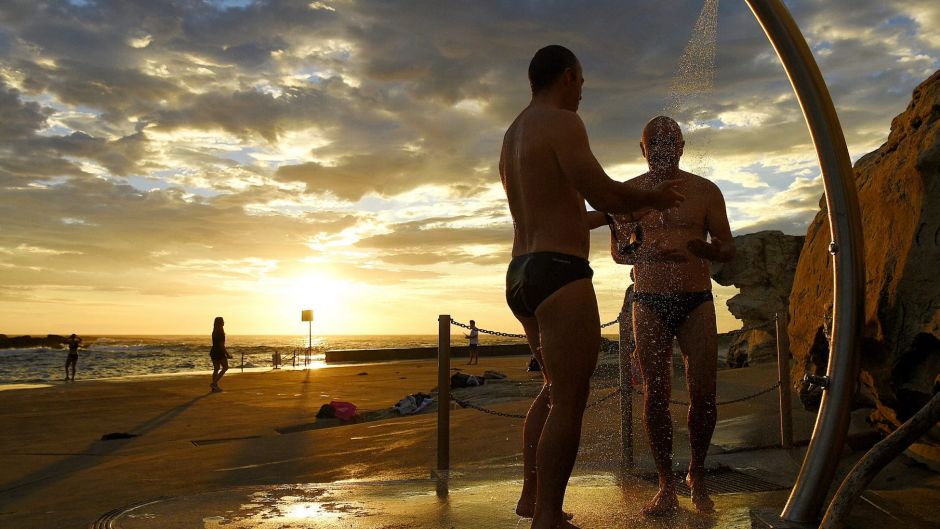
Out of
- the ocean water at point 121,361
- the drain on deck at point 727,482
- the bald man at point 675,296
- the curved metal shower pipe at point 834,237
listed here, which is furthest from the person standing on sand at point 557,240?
the ocean water at point 121,361

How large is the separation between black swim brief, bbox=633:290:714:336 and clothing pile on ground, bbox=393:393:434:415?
7760 mm

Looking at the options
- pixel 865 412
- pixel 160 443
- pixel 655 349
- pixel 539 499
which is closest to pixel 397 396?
pixel 160 443

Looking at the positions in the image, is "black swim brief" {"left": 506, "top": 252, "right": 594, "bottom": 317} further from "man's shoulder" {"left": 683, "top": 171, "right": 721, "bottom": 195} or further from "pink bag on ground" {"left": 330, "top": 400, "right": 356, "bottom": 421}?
"pink bag on ground" {"left": 330, "top": 400, "right": 356, "bottom": 421}

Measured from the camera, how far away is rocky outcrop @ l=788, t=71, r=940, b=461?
3986mm

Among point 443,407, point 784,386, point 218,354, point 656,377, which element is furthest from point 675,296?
point 218,354

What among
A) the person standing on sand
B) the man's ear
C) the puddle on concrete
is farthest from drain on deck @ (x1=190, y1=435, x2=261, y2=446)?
the man's ear

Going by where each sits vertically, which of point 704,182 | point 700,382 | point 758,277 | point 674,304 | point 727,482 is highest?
point 758,277

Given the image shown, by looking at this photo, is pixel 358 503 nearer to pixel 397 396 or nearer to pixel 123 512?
pixel 123 512

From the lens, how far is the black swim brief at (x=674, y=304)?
3.80m

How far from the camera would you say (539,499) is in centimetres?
269

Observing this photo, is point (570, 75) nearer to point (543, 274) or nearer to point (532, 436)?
point (543, 274)

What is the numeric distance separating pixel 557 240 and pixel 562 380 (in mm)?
600

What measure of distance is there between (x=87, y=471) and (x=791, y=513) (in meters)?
6.32

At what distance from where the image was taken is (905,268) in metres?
4.06
